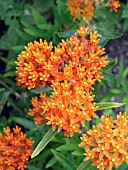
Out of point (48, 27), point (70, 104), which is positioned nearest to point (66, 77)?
point (70, 104)

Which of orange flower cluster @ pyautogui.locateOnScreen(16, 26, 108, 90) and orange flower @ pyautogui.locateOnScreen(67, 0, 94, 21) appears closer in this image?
orange flower cluster @ pyautogui.locateOnScreen(16, 26, 108, 90)

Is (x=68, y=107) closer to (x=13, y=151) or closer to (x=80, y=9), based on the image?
(x=13, y=151)

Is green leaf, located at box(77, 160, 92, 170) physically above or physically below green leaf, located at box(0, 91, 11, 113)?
below

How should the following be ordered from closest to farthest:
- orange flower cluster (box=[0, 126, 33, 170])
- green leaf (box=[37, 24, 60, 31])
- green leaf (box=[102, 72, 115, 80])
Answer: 1. orange flower cluster (box=[0, 126, 33, 170])
2. green leaf (box=[102, 72, 115, 80])
3. green leaf (box=[37, 24, 60, 31])

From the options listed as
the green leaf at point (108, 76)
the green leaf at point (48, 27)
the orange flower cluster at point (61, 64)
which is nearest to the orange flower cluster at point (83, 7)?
the green leaf at point (48, 27)

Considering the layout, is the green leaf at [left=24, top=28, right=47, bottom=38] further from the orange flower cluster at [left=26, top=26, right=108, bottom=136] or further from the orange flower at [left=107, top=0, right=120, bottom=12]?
the orange flower cluster at [left=26, top=26, right=108, bottom=136]

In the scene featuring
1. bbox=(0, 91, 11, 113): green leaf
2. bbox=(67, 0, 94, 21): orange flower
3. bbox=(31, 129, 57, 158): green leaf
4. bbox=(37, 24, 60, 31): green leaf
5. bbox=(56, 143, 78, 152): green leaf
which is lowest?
Answer: bbox=(56, 143, 78, 152): green leaf

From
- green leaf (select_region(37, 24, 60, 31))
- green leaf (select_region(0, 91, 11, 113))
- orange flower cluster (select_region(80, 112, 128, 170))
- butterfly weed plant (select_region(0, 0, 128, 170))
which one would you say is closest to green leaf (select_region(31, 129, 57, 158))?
butterfly weed plant (select_region(0, 0, 128, 170))

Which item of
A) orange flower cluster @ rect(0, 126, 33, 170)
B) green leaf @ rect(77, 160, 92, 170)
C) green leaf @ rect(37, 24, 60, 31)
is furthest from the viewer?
green leaf @ rect(37, 24, 60, 31)
